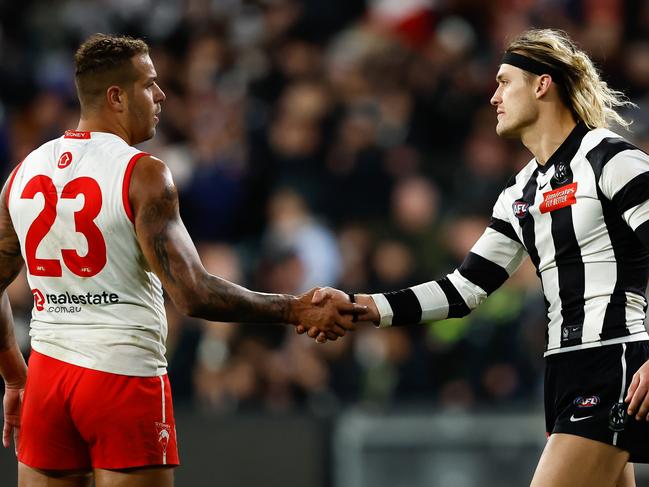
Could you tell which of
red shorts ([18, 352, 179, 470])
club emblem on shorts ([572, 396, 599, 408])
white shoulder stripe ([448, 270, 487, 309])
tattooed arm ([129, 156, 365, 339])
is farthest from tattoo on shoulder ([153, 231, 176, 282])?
club emblem on shorts ([572, 396, 599, 408])

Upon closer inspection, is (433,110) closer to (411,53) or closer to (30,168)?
(411,53)

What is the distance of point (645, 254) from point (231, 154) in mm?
5900

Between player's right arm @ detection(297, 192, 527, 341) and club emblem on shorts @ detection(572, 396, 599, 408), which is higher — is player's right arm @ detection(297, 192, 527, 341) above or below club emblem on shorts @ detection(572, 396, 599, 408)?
above

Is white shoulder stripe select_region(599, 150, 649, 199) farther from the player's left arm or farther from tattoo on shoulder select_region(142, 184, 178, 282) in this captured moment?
tattoo on shoulder select_region(142, 184, 178, 282)

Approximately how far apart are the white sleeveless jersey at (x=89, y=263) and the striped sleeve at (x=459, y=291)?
47.5 inches

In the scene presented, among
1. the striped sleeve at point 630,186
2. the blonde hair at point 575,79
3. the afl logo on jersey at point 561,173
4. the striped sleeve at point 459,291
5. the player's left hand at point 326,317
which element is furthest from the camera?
the striped sleeve at point 459,291

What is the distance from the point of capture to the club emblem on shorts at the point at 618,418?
4.24 m

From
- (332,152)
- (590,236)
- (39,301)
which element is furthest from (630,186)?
(332,152)

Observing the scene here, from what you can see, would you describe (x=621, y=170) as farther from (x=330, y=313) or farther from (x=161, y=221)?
(x=161, y=221)

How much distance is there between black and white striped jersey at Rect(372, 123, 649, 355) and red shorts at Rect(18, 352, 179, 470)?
1.57 meters

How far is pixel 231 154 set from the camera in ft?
32.5

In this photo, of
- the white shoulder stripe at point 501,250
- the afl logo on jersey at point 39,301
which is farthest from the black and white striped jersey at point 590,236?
the afl logo on jersey at point 39,301

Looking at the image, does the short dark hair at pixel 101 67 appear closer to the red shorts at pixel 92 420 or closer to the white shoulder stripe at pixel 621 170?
the red shorts at pixel 92 420

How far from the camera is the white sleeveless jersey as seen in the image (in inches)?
162
